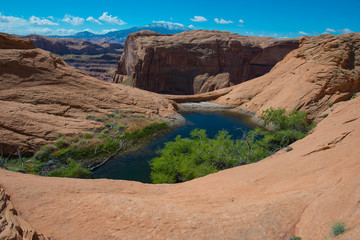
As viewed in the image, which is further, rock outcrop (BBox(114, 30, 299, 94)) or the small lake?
rock outcrop (BBox(114, 30, 299, 94))

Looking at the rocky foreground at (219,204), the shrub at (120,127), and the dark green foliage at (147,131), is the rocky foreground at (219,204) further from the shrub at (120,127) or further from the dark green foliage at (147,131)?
the shrub at (120,127)

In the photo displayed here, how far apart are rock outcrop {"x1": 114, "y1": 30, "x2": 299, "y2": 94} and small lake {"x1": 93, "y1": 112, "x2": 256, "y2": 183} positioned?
544 inches

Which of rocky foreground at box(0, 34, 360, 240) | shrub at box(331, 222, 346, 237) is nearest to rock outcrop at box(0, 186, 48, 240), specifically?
rocky foreground at box(0, 34, 360, 240)

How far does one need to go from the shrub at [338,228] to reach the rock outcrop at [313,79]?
19750 millimetres

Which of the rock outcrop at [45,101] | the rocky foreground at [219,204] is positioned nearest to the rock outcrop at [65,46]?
the rock outcrop at [45,101]

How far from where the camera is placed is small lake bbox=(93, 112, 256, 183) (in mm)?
13695

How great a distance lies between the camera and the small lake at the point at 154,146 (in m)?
13.7

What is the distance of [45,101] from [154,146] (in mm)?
10464

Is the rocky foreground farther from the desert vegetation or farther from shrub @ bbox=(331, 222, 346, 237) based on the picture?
the desert vegetation

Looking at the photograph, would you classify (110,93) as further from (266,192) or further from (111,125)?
(266,192)

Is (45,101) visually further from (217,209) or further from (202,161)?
(217,209)

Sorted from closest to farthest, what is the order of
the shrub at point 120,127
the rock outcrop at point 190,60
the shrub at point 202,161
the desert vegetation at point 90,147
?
the shrub at point 202,161 < the desert vegetation at point 90,147 < the shrub at point 120,127 < the rock outcrop at point 190,60

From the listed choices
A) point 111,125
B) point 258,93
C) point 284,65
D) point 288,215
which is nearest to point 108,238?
point 288,215

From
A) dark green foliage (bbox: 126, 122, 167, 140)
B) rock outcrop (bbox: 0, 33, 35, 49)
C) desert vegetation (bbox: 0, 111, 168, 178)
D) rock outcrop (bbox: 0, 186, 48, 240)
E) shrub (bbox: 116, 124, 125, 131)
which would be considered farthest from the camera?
rock outcrop (bbox: 0, 33, 35, 49)
